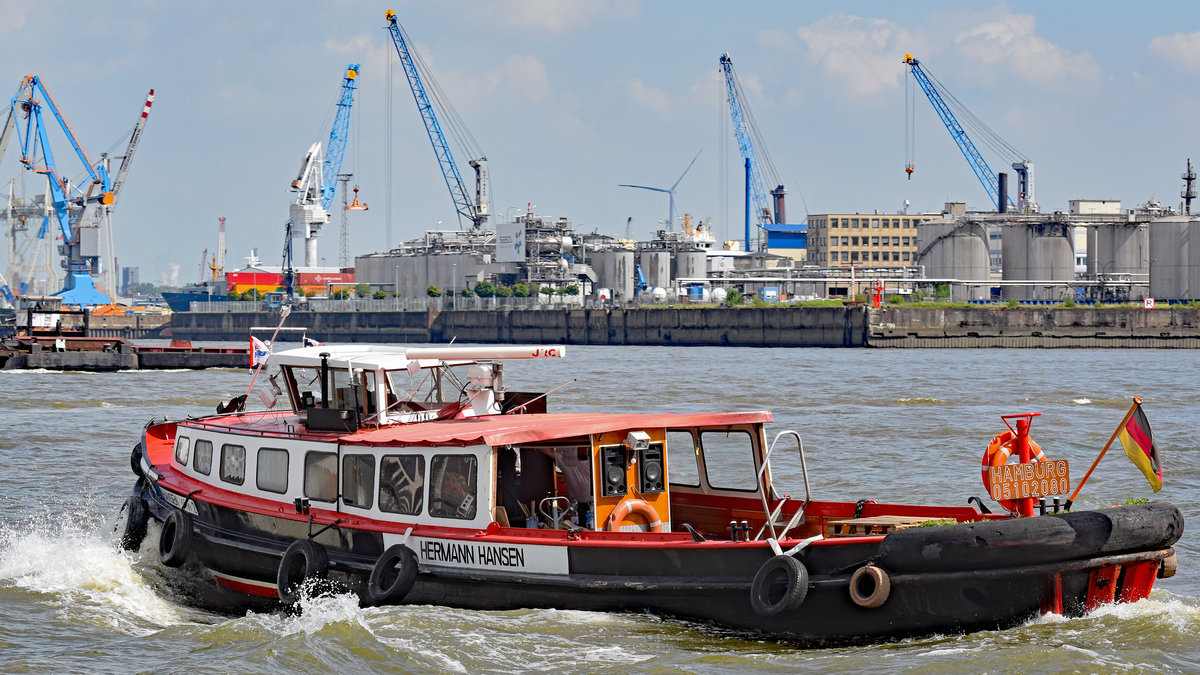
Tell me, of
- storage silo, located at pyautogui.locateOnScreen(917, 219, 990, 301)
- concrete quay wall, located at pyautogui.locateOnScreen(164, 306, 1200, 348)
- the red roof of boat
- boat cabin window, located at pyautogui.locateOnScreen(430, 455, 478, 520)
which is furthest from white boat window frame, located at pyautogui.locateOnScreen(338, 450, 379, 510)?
storage silo, located at pyautogui.locateOnScreen(917, 219, 990, 301)

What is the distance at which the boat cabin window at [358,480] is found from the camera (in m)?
14.1

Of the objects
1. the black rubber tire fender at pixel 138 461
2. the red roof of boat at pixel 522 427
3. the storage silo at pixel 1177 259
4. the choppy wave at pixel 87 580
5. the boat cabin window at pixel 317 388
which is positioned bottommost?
the choppy wave at pixel 87 580

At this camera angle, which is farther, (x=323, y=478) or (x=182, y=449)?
(x=182, y=449)

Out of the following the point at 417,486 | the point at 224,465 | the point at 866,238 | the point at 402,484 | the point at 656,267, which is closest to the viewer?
the point at 417,486

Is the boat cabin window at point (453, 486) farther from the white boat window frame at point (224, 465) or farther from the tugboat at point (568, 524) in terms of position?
the white boat window frame at point (224, 465)

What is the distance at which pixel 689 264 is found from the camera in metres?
146

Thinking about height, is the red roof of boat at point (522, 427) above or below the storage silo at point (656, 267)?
below

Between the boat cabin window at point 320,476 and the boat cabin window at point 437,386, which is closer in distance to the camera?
the boat cabin window at point 320,476

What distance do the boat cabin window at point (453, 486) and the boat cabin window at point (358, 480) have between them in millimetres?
895

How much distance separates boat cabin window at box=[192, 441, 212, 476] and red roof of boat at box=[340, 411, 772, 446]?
2.98 m

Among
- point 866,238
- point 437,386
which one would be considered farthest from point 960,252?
point 437,386

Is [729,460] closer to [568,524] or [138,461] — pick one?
[568,524]

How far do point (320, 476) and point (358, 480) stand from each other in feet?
2.17

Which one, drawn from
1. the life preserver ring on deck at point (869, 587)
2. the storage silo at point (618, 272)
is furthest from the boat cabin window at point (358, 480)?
the storage silo at point (618, 272)
